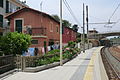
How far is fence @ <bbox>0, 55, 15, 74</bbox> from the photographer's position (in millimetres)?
11508

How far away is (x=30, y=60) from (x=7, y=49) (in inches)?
108

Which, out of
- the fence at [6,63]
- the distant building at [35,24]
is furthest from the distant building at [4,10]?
the fence at [6,63]

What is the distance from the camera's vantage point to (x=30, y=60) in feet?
43.8

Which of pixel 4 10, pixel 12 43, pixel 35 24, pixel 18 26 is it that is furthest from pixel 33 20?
pixel 12 43

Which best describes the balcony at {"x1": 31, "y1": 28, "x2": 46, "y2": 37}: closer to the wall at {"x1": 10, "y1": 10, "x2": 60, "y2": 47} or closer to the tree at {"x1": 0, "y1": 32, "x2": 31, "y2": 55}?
the wall at {"x1": 10, "y1": 10, "x2": 60, "y2": 47}

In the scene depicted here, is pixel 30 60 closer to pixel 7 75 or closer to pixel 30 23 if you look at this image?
pixel 7 75

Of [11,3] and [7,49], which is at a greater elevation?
[11,3]

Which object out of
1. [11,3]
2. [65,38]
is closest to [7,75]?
[11,3]

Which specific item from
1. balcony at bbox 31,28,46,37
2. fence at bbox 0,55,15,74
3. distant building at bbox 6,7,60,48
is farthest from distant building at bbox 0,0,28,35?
fence at bbox 0,55,15,74

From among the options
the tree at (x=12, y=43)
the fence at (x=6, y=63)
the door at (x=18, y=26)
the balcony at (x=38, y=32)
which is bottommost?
the fence at (x=6, y=63)

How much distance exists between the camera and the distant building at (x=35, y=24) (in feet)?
87.6

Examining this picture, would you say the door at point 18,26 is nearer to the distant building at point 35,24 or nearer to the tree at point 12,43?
the distant building at point 35,24

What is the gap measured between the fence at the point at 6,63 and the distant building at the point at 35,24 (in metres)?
13.6

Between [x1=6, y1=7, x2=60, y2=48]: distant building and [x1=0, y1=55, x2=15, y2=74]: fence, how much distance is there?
44.6 feet
